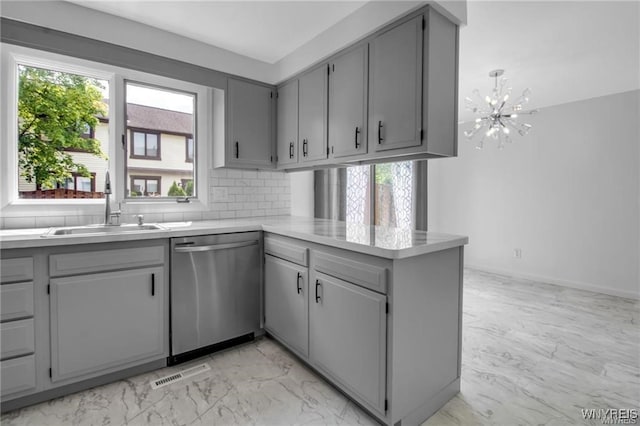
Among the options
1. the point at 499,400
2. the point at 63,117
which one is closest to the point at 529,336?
the point at 499,400

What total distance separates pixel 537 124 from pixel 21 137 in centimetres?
565

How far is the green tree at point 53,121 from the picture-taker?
230 cm

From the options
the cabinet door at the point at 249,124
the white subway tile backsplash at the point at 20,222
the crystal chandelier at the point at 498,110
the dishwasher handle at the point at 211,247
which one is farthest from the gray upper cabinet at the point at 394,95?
the white subway tile backsplash at the point at 20,222

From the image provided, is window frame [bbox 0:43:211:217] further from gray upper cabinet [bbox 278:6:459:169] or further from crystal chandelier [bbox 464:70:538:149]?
crystal chandelier [bbox 464:70:538:149]

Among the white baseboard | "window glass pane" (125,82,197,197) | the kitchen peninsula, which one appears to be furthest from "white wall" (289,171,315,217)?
the white baseboard

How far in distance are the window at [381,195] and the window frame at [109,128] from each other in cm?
238

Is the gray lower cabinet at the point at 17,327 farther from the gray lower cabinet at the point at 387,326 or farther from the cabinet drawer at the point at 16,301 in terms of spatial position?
the gray lower cabinet at the point at 387,326

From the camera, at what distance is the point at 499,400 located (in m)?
1.88

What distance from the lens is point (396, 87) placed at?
2.06m

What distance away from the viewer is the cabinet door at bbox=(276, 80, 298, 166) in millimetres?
2951

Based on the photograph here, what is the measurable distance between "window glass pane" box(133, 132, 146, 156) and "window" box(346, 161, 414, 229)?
9.30 feet

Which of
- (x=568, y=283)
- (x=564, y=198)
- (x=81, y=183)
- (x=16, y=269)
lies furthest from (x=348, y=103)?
(x=568, y=283)

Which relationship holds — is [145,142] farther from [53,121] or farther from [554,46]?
[554,46]

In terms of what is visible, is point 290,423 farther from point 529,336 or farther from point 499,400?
point 529,336
